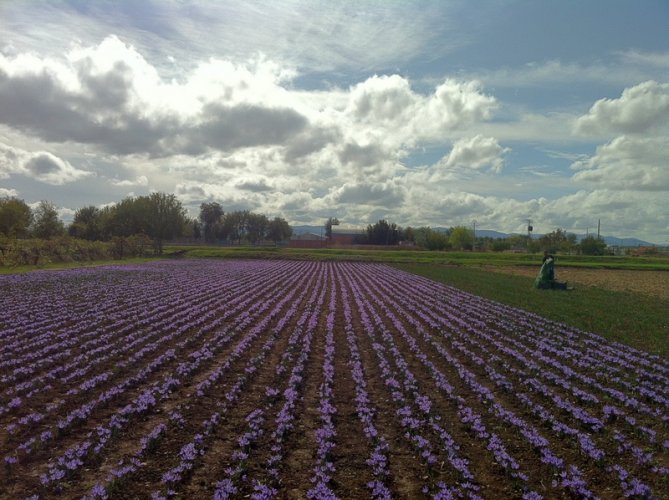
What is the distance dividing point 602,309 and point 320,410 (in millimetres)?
19081

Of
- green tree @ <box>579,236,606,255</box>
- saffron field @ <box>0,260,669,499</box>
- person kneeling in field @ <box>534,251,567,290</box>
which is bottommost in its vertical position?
saffron field @ <box>0,260,669,499</box>

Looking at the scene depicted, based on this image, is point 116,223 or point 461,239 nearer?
point 116,223

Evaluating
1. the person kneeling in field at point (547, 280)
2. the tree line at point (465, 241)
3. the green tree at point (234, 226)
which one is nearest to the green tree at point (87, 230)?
the green tree at point (234, 226)

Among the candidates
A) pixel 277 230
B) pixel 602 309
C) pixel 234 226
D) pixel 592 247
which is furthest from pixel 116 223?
pixel 592 247

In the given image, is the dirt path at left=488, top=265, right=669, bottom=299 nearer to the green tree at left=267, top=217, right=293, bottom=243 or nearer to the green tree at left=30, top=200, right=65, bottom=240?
the green tree at left=30, top=200, right=65, bottom=240

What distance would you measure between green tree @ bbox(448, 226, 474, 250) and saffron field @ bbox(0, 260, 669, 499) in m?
124

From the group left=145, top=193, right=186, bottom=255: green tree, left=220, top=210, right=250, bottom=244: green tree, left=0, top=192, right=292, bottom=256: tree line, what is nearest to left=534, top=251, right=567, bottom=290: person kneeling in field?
left=0, top=192, right=292, bottom=256: tree line

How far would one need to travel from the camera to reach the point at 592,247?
112 m

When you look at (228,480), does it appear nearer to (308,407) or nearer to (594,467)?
(308,407)

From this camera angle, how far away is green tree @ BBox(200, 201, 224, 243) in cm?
14925

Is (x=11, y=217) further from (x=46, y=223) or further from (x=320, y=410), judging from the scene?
(x=320, y=410)

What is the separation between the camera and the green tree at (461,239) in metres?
138

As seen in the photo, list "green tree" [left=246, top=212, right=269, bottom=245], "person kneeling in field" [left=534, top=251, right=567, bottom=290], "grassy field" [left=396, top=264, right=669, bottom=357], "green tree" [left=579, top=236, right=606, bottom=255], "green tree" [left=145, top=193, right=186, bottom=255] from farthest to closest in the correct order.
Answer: "green tree" [left=246, top=212, right=269, bottom=245] → "green tree" [left=579, top=236, right=606, bottom=255] → "green tree" [left=145, top=193, right=186, bottom=255] → "person kneeling in field" [left=534, top=251, right=567, bottom=290] → "grassy field" [left=396, top=264, right=669, bottom=357]

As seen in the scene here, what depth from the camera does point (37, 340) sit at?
13.1 metres
